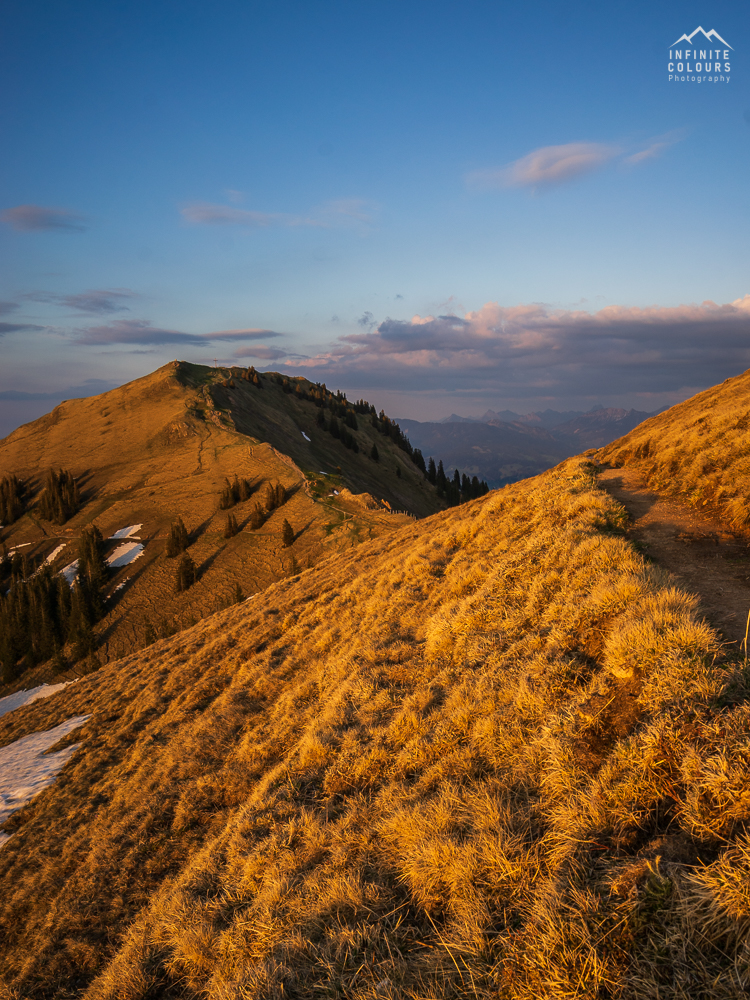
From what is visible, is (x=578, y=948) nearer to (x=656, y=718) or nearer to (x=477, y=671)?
(x=656, y=718)

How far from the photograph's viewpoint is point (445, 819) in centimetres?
544

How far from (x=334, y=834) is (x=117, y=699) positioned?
18040 millimetres

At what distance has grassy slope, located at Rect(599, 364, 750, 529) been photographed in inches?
494

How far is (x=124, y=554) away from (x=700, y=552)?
70521 millimetres

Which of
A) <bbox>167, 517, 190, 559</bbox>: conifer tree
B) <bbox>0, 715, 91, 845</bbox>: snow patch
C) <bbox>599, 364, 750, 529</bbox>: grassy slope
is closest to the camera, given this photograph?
<bbox>599, 364, 750, 529</bbox>: grassy slope

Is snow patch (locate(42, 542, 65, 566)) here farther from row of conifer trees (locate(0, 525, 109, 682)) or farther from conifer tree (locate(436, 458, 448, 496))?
conifer tree (locate(436, 458, 448, 496))

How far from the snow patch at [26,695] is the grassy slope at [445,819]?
43660 millimetres

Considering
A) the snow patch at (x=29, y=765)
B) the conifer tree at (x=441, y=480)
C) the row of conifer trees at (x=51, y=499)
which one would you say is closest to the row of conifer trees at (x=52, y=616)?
the row of conifer trees at (x=51, y=499)

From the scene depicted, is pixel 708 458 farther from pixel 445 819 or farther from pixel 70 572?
pixel 70 572

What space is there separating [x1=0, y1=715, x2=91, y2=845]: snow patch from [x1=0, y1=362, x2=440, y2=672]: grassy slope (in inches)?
1115

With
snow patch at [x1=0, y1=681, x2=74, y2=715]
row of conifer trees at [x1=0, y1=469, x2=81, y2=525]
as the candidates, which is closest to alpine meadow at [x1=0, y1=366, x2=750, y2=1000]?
snow patch at [x1=0, y1=681, x2=74, y2=715]

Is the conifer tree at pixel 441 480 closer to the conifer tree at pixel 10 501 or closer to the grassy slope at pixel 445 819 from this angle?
the conifer tree at pixel 10 501

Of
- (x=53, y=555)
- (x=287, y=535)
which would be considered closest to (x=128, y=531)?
(x=53, y=555)

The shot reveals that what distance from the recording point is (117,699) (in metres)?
20.0
